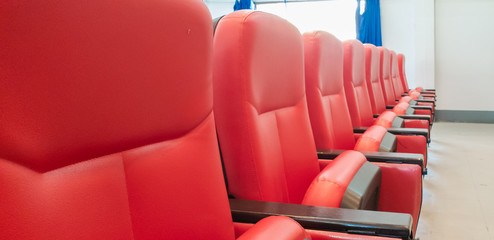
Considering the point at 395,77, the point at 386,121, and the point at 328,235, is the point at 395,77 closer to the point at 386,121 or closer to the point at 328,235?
the point at 386,121

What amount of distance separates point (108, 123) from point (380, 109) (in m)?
3.29

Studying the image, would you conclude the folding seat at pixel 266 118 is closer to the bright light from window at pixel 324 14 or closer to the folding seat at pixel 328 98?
the folding seat at pixel 328 98

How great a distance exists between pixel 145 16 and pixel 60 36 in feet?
0.47

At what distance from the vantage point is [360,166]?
126 cm

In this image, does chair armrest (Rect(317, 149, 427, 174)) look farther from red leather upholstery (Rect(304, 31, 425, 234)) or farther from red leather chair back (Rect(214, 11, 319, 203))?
red leather chair back (Rect(214, 11, 319, 203))

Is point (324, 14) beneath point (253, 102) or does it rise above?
above

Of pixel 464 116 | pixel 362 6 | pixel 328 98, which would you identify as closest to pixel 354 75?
pixel 328 98

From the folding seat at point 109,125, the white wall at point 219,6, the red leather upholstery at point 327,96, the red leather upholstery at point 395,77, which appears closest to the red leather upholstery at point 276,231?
the folding seat at point 109,125

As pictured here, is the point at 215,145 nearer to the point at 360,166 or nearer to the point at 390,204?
the point at 360,166

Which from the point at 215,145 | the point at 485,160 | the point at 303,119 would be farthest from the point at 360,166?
the point at 485,160

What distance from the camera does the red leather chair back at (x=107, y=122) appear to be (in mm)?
411

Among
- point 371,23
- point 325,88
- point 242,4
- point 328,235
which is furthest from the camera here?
point 242,4

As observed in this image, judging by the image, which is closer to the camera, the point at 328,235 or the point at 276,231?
the point at 276,231

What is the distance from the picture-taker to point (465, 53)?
20.3 ft
